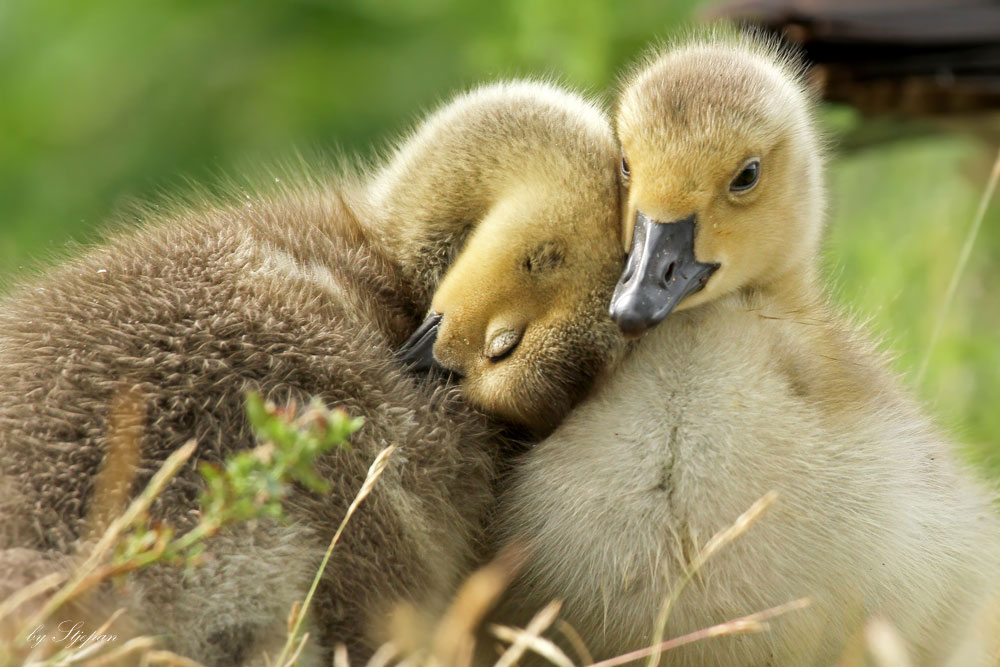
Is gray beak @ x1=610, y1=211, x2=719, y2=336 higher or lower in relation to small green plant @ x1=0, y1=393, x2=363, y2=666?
lower

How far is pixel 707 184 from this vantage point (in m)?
2.16

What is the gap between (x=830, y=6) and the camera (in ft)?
12.6

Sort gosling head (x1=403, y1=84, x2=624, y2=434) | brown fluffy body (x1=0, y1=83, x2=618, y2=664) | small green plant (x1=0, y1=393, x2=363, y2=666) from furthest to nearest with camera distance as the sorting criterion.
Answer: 1. gosling head (x1=403, y1=84, x2=624, y2=434)
2. brown fluffy body (x1=0, y1=83, x2=618, y2=664)
3. small green plant (x1=0, y1=393, x2=363, y2=666)

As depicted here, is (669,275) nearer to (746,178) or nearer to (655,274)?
(655,274)

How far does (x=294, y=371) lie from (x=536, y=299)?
0.41 meters

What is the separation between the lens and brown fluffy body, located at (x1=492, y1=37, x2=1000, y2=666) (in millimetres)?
2090

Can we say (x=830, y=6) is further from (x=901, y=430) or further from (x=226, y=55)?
(x=226, y=55)

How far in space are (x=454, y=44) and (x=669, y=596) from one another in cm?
399

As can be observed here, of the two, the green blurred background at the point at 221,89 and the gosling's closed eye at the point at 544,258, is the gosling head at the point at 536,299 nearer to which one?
the gosling's closed eye at the point at 544,258
